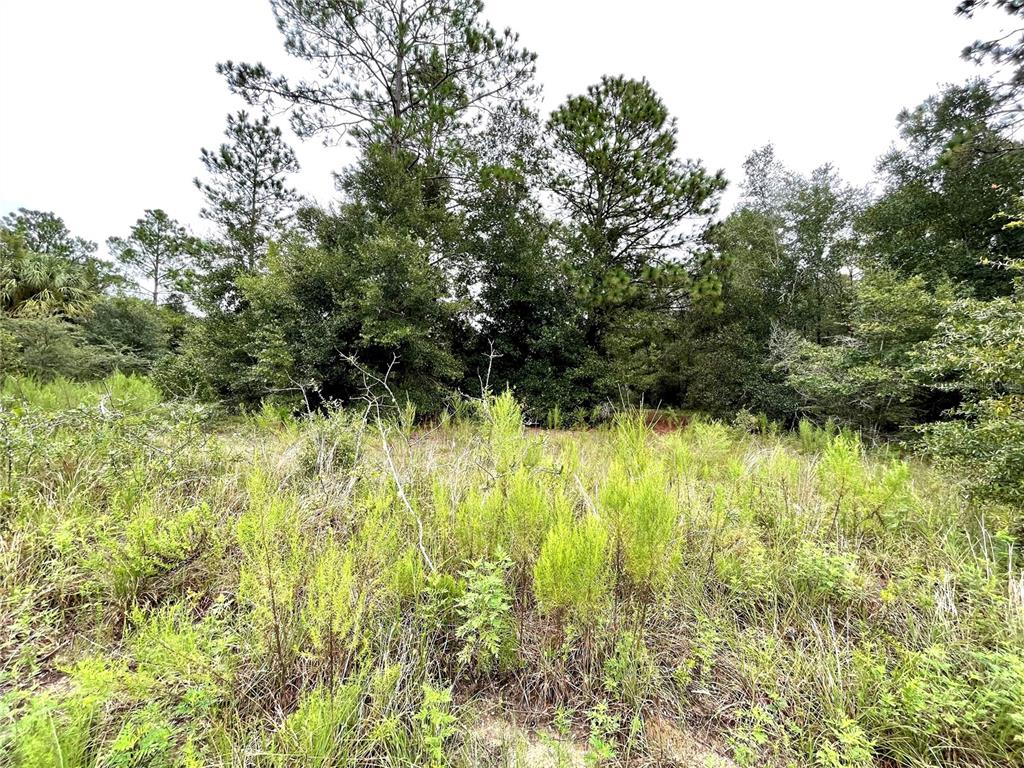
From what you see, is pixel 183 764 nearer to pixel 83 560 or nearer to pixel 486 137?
pixel 83 560

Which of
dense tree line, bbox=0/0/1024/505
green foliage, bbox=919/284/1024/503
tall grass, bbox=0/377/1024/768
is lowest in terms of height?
tall grass, bbox=0/377/1024/768

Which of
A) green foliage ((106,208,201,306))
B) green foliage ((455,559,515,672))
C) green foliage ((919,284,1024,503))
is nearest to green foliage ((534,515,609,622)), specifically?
green foliage ((455,559,515,672))

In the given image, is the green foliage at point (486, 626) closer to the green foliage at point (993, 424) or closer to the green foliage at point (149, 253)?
the green foliage at point (993, 424)

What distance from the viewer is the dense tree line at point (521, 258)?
6699 millimetres

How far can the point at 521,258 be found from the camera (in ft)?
28.2

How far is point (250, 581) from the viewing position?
4.32ft

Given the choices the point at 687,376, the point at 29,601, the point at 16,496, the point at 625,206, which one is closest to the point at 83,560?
the point at 29,601

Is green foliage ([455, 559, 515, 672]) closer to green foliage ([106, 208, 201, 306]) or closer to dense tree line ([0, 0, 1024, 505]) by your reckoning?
dense tree line ([0, 0, 1024, 505])

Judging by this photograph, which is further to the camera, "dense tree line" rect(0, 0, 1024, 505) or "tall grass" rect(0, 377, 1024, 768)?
"dense tree line" rect(0, 0, 1024, 505)

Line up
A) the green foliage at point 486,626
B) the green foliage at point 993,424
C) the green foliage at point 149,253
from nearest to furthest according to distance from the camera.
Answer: the green foliage at point 486,626, the green foliage at point 993,424, the green foliage at point 149,253

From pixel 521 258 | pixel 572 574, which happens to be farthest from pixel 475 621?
pixel 521 258

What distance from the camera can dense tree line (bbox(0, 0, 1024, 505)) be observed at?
6699mm

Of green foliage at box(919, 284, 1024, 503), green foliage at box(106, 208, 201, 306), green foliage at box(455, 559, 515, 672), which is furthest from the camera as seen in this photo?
green foliage at box(106, 208, 201, 306)

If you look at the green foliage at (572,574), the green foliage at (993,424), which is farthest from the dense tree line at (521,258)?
the green foliage at (572,574)
